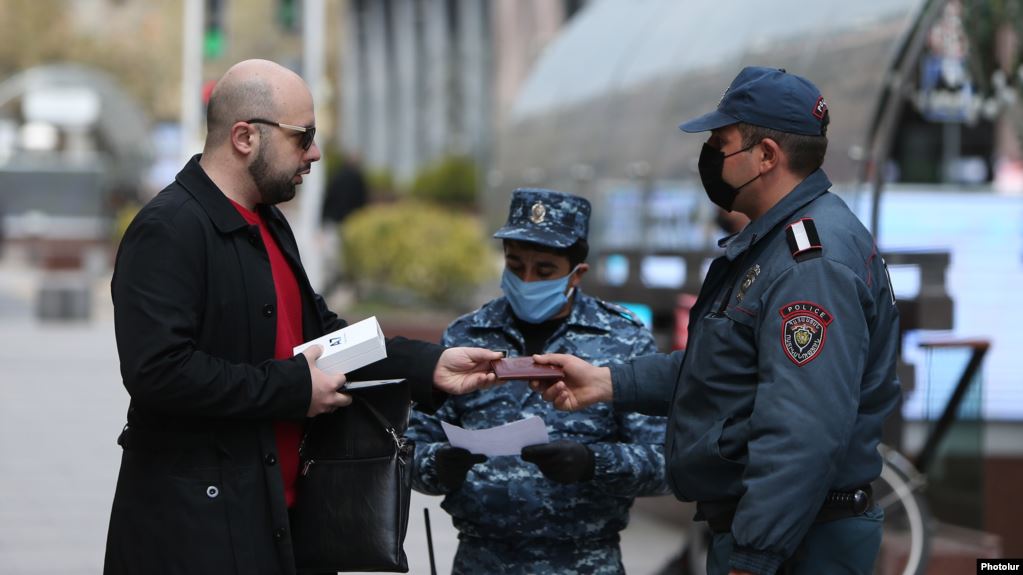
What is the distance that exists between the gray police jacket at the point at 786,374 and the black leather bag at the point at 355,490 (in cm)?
66

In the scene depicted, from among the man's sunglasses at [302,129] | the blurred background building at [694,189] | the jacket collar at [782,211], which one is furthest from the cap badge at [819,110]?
the blurred background building at [694,189]

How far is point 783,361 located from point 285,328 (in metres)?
1.21

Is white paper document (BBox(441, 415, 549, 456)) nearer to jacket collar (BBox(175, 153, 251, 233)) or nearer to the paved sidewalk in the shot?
jacket collar (BBox(175, 153, 251, 233))

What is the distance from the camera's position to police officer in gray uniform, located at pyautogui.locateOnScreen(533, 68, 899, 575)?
10.2 ft

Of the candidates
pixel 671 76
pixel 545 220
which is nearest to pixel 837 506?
pixel 545 220

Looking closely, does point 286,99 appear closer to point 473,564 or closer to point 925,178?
point 473,564

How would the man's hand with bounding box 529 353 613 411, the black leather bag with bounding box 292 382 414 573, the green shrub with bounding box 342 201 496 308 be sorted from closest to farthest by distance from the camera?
the black leather bag with bounding box 292 382 414 573 < the man's hand with bounding box 529 353 613 411 < the green shrub with bounding box 342 201 496 308

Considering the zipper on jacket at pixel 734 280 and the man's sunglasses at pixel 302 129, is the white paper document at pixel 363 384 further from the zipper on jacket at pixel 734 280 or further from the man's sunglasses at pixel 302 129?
the zipper on jacket at pixel 734 280

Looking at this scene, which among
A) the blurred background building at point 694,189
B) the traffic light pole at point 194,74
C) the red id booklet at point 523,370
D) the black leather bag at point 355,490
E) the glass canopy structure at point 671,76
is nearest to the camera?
the black leather bag at point 355,490

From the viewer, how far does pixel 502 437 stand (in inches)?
150

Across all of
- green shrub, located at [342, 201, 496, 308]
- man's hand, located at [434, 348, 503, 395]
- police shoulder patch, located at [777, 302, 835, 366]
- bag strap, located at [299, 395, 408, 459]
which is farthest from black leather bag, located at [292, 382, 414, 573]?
green shrub, located at [342, 201, 496, 308]

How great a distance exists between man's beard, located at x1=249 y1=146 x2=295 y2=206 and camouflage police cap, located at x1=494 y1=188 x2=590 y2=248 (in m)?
0.68

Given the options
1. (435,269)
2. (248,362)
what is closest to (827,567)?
(248,362)

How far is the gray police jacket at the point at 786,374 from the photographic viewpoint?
10.2 ft
